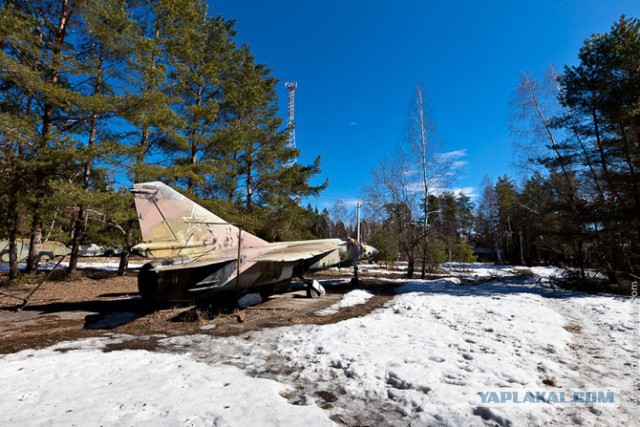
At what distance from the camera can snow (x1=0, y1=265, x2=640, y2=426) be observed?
2973 mm

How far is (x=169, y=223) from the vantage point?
324 inches

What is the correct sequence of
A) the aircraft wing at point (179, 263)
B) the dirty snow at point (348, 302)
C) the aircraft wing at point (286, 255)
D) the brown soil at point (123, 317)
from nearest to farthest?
1. the brown soil at point (123, 317)
2. the aircraft wing at point (179, 263)
3. the aircraft wing at point (286, 255)
4. the dirty snow at point (348, 302)

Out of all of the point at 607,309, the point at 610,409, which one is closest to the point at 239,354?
the point at 610,409

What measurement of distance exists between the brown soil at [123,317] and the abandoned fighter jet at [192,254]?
744 millimetres

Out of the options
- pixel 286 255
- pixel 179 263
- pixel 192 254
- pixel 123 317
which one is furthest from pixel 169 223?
pixel 286 255

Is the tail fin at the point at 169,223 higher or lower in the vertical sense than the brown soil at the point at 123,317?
higher

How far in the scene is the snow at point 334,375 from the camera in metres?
2.97

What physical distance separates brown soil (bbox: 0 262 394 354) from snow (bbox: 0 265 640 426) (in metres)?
0.57

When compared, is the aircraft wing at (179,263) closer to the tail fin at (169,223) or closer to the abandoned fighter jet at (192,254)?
the abandoned fighter jet at (192,254)

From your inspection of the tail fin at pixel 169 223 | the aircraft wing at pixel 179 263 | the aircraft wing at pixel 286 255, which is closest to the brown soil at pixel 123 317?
the aircraft wing at pixel 179 263

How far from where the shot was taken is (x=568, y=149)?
1327cm

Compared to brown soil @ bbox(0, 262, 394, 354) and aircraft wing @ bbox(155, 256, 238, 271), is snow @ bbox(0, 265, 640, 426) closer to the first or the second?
brown soil @ bbox(0, 262, 394, 354)

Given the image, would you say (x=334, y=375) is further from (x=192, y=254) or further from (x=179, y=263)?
(x=192, y=254)

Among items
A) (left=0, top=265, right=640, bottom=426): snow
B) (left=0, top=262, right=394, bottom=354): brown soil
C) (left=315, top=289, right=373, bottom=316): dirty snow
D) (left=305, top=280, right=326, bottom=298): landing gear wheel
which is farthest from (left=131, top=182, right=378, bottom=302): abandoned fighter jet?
(left=315, top=289, right=373, bottom=316): dirty snow
